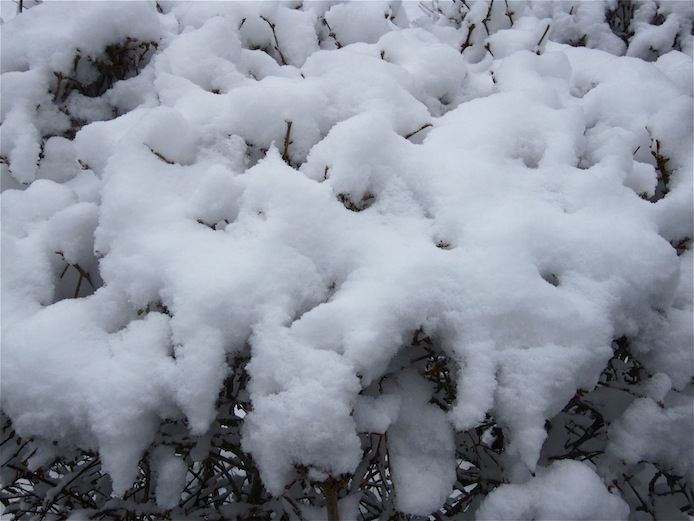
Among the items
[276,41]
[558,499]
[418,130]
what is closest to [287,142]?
[418,130]

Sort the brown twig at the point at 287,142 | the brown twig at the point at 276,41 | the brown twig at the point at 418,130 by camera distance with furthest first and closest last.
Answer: the brown twig at the point at 276,41 < the brown twig at the point at 418,130 < the brown twig at the point at 287,142

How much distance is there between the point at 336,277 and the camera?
135cm

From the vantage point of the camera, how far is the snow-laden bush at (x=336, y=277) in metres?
1.19

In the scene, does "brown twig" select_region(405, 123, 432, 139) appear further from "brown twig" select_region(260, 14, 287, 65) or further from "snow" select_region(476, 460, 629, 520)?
"snow" select_region(476, 460, 629, 520)

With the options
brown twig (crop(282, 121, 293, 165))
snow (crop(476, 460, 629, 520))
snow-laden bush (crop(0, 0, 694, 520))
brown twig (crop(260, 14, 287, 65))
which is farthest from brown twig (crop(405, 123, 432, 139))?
snow (crop(476, 460, 629, 520))

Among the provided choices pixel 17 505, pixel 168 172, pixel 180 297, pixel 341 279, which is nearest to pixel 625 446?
pixel 341 279

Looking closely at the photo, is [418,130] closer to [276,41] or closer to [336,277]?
[336,277]

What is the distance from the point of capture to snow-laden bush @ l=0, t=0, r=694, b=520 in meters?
1.19

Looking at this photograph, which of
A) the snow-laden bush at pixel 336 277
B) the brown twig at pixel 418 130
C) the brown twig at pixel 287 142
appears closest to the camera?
the snow-laden bush at pixel 336 277

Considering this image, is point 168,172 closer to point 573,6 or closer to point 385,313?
point 385,313

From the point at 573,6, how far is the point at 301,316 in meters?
3.15

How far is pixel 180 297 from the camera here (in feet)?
4.08

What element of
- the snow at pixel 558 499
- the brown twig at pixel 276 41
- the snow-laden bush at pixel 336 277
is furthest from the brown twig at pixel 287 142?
the snow at pixel 558 499

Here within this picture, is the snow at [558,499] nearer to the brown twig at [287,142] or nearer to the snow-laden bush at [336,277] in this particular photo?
the snow-laden bush at [336,277]
